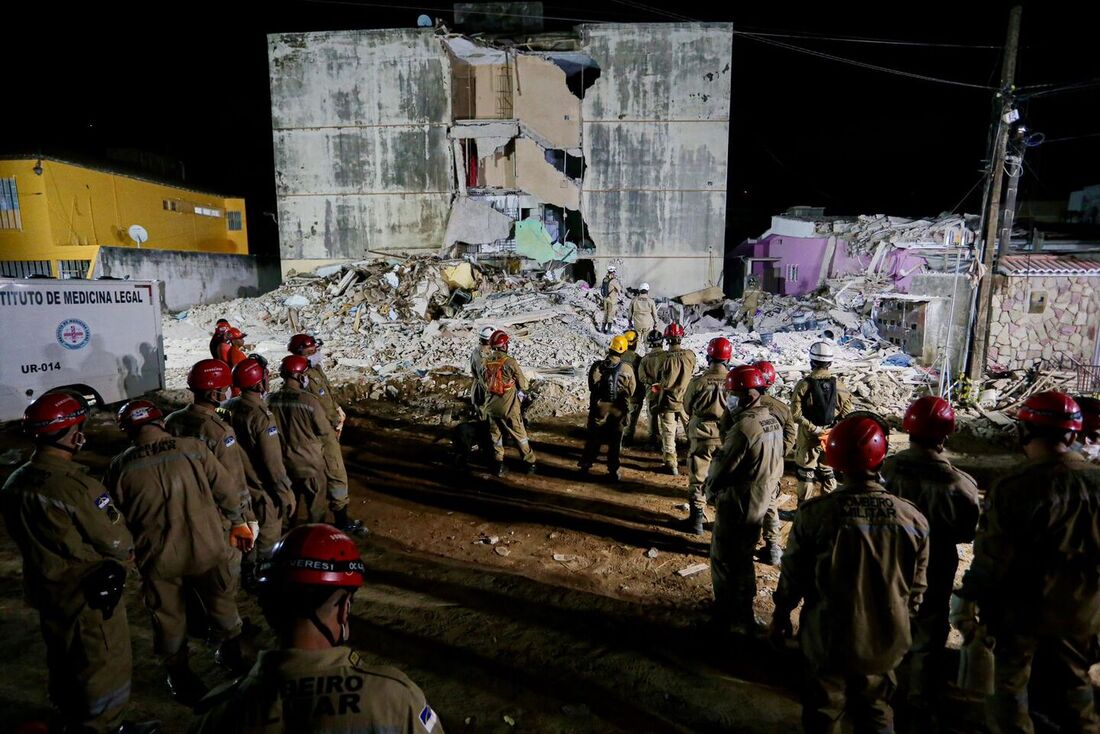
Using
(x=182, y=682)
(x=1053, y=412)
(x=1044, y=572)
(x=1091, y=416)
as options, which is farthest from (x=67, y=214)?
(x=1091, y=416)

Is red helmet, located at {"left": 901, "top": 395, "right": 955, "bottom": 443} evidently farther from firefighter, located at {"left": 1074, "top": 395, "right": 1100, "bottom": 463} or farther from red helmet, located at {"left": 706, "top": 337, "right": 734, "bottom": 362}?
red helmet, located at {"left": 706, "top": 337, "right": 734, "bottom": 362}

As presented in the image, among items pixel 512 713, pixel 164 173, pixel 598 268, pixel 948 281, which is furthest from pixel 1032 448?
pixel 164 173

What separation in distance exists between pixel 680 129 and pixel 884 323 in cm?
1150

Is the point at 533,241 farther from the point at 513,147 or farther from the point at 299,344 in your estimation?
the point at 299,344

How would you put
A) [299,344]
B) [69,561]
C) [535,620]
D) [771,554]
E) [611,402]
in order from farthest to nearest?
1. [611,402]
2. [299,344]
3. [771,554]
4. [535,620]
5. [69,561]

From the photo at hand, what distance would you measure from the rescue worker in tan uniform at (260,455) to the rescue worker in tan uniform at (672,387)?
501cm

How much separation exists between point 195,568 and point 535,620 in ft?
8.05

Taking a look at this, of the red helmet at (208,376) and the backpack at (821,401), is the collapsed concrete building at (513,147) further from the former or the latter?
the red helmet at (208,376)

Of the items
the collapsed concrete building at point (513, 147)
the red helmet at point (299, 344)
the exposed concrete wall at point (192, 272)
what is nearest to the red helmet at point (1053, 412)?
the red helmet at point (299, 344)

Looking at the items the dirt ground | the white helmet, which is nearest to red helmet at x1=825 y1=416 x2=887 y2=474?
the dirt ground

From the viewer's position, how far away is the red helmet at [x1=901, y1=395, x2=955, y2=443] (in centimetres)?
334

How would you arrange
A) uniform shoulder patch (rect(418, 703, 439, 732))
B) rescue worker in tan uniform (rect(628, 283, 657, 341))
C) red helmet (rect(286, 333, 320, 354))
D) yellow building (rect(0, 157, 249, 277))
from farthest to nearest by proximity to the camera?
yellow building (rect(0, 157, 249, 277)), rescue worker in tan uniform (rect(628, 283, 657, 341)), red helmet (rect(286, 333, 320, 354)), uniform shoulder patch (rect(418, 703, 439, 732))

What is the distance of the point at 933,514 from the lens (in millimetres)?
3285

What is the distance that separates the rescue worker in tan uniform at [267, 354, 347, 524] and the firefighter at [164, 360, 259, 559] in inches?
39.2
